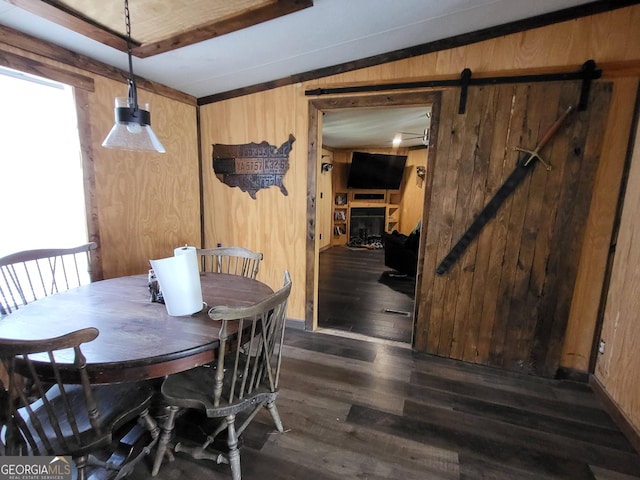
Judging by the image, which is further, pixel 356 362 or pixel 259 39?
pixel 356 362

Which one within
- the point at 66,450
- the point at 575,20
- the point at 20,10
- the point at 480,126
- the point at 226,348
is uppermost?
the point at 575,20

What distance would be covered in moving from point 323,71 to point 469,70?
1.16m

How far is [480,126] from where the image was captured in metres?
2.13

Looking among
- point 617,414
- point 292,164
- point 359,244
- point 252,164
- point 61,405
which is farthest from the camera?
point 359,244

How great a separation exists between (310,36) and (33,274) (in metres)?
2.50

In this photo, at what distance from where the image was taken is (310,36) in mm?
1996

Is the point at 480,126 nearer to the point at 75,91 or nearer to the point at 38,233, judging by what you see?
the point at 75,91

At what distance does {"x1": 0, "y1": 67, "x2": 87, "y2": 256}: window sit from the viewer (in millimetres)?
1780

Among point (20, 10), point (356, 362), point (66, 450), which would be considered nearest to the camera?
point (66, 450)

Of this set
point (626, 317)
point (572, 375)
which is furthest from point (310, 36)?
point (572, 375)

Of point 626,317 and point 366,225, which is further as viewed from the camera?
point 366,225

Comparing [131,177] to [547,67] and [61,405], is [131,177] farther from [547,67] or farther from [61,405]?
[547,67]

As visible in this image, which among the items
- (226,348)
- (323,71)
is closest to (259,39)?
(323,71)

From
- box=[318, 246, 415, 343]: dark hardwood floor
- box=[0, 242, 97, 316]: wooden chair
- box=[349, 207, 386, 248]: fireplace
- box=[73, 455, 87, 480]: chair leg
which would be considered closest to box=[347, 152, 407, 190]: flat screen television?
box=[349, 207, 386, 248]: fireplace
